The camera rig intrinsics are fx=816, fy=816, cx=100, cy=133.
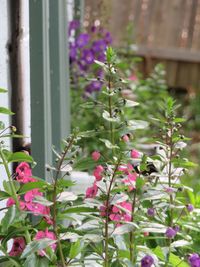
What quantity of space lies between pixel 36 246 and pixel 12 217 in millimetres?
95

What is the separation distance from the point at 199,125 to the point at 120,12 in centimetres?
224

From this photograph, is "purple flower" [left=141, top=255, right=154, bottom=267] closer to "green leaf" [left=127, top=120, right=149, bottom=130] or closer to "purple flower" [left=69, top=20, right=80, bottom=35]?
"green leaf" [left=127, top=120, right=149, bottom=130]

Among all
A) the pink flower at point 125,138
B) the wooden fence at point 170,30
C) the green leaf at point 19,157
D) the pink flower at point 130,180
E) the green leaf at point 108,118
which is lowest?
the wooden fence at point 170,30

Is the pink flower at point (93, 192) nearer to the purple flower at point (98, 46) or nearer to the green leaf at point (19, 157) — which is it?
the green leaf at point (19, 157)

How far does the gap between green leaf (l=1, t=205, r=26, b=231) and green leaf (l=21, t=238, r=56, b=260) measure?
68 mm

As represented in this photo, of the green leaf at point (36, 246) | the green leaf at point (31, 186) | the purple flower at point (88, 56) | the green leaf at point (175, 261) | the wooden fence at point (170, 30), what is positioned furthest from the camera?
the wooden fence at point (170, 30)

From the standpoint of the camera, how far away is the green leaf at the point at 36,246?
65.1 inches

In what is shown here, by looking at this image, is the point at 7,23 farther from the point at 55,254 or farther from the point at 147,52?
the point at 147,52

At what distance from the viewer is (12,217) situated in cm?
172

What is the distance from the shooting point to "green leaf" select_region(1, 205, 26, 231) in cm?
170

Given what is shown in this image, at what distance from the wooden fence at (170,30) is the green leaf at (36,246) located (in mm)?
7801

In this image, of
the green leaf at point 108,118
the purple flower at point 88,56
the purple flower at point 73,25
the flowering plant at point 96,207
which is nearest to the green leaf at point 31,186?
the flowering plant at point 96,207

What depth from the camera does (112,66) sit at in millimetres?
1927

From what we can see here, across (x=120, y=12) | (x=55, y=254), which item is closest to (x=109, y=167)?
(x=55, y=254)
